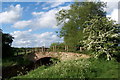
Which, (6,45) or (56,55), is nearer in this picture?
(56,55)

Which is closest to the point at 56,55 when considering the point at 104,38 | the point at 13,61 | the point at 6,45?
the point at 13,61

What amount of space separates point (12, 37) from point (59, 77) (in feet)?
87.7

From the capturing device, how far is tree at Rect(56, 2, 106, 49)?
37612mm

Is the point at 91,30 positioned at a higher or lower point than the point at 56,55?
higher

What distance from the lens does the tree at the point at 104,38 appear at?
981 inches

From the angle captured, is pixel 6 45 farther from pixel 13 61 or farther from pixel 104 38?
pixel 104 38

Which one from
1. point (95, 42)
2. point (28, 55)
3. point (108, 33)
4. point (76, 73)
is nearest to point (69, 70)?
point (76, 73)

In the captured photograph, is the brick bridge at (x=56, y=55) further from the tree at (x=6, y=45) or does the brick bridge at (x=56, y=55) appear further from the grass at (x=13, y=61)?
the tree at (x=6, y=45)

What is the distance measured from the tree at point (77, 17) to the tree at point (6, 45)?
12335 millimetres

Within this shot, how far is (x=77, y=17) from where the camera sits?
39.1 metres

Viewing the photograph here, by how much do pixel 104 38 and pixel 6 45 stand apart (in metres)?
21.0

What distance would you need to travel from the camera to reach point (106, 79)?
15.0 m

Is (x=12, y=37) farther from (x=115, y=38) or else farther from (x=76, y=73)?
(x=76, y=73)

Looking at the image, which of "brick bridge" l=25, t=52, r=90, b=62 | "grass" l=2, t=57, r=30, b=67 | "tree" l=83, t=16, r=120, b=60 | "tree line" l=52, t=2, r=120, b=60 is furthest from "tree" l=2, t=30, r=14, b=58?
"tree" l=83, t=16, r=120, b=60
